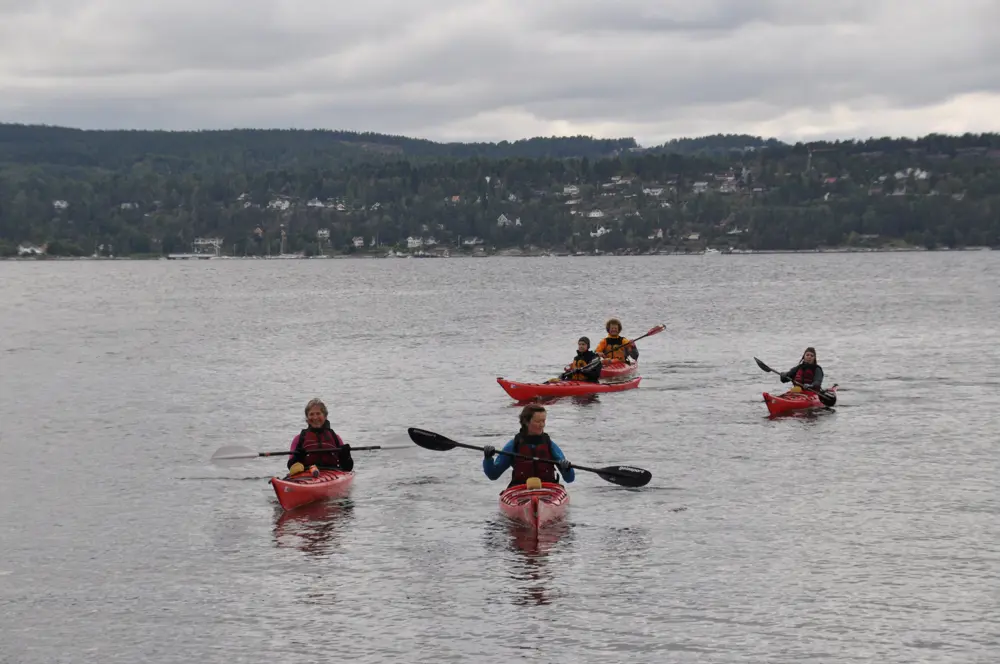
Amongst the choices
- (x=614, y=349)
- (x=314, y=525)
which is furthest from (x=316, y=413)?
(x=614, y=349)

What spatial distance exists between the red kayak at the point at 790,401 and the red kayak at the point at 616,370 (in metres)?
7.62

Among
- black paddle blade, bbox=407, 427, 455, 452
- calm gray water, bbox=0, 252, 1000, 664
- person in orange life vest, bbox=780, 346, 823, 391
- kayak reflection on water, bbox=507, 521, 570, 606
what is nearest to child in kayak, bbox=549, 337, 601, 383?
calm gray water, bbox=0, 252, 1000, 664

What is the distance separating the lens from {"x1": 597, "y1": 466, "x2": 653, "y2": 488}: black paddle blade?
2577cm

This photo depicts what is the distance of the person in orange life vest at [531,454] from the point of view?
79.7 ft

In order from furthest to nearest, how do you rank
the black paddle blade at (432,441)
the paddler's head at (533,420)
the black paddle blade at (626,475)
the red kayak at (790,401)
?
the red kayak at (790,401), the black paddle blade at (432,441), the black paddle blade at (626,475), the paddler's head at (533,420)

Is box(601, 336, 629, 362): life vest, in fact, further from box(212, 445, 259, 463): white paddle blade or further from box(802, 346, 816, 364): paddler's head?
box(212, 445, 259, 463): white paddle blade

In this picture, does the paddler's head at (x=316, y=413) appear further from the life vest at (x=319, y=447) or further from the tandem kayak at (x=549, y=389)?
the tandem kayak at (x=549, y=389)

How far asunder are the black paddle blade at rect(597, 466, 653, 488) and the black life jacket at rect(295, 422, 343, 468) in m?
5.38

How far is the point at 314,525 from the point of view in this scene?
24469mm

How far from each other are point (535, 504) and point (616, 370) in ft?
73.2

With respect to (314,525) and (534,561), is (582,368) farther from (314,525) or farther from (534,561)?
(534,561)

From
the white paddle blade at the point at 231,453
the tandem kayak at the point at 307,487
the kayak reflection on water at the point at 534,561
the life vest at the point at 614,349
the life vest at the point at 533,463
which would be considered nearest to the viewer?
the kayak reflection on water at the point at 534,561

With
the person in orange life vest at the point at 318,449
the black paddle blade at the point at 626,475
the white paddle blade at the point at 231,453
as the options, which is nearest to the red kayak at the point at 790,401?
the black paddle blade at the point at 626,475

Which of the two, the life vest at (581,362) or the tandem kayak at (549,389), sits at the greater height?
the life vest at (581,362)
